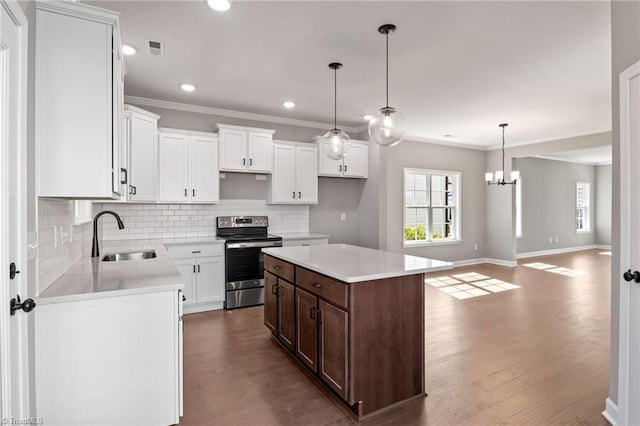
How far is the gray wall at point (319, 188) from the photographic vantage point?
15.3 feet

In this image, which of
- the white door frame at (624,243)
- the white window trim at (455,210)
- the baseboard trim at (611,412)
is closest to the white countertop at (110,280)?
the white door frame at (624,243)

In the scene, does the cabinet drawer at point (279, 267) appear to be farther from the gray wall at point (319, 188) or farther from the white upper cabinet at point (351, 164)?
the white upper cabinet at point (351, 164)

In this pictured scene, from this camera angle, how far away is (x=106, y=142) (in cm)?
180

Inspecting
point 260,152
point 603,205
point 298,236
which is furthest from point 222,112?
point 603,205

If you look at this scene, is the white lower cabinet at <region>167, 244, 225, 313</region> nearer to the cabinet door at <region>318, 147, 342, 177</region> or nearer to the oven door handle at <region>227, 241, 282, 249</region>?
the oven door handle at <region>227, 241, 282, 249</region>

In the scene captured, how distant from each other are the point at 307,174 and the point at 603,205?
1048 cm

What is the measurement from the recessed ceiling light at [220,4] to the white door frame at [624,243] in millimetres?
2484

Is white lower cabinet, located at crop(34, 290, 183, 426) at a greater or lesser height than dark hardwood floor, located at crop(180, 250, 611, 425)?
greater

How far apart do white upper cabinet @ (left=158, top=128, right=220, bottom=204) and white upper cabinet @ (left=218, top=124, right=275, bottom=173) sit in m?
0.13

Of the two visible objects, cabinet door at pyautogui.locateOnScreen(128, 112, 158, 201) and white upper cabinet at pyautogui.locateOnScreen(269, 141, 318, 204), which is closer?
cabinet door at pyautogui.locateOnScreen(128, 112, 158, 201)

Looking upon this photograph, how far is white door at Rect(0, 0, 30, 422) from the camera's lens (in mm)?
1320

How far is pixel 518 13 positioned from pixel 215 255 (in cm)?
390

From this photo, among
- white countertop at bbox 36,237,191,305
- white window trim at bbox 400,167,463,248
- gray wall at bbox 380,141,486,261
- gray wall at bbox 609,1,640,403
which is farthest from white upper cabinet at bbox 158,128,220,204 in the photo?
gray wall at bbox 609,1,640,403

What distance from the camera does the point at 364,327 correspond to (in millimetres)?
2072
